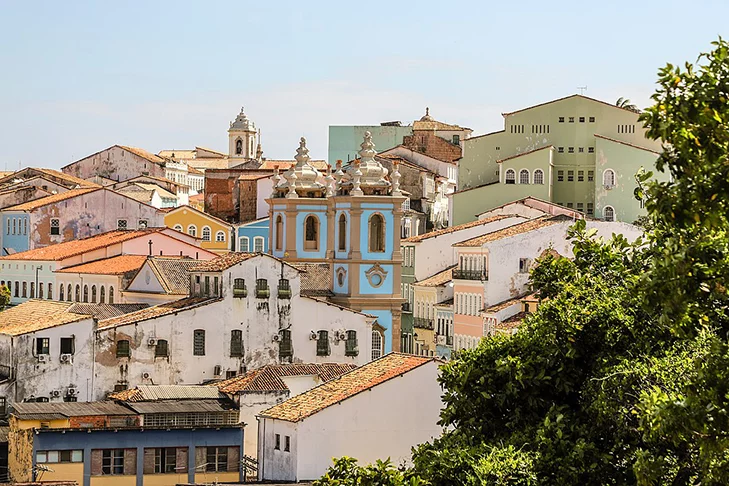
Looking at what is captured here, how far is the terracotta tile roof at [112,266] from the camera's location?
250ft

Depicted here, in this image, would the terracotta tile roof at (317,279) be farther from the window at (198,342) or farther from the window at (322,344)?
Result: the window at (198,342)

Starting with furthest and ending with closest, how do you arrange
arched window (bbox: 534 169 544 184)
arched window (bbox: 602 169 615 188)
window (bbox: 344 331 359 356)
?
arched window (bbox: 534 169 544 184)
arched window (bbox: 602 169 615 188)
window (bbox: 344 331 359 356)

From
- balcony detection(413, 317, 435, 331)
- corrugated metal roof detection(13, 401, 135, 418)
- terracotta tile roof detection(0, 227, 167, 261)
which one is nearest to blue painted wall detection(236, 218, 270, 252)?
terracotta tile roof detection(0, 227, 167, 261)

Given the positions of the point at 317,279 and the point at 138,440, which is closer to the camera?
the point at 138,440

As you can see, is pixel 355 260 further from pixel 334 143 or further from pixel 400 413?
pixel 334 143

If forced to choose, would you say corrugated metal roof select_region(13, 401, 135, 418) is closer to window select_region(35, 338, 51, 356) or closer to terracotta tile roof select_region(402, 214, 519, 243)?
window select_region(35, 338, 51, 356)

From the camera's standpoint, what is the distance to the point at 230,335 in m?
61.8

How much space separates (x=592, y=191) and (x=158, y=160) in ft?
140

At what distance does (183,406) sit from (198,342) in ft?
28.1

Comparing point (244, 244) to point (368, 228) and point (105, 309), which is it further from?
point (105, 309)

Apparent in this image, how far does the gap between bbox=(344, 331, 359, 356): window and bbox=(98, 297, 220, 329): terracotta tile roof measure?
482cm

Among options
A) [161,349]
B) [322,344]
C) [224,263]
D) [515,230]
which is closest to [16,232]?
[515,230]

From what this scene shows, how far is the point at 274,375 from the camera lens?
2218 inches

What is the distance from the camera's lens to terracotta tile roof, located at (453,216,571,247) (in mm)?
75125
